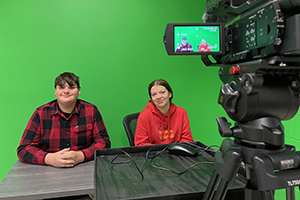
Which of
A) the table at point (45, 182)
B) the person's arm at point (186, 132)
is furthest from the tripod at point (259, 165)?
the person's arm at point (186, 132)

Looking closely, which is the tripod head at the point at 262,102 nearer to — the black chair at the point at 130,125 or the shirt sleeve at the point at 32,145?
the shirt sleeve at the point at 32,145

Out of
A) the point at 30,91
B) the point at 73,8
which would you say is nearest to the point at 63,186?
the point at 30,91

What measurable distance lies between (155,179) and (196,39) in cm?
46

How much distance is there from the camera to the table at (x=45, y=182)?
3.44 ft

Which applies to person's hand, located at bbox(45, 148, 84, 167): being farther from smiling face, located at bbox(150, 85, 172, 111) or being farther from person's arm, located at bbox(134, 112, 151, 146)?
smiling face, located at bbox(150, 85, 172, 111)

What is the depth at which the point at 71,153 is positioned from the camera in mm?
1377

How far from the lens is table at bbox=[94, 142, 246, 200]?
638mm

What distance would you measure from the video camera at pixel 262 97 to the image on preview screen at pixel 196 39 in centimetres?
5

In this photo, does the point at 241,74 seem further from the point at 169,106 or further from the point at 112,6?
the point at 112,6

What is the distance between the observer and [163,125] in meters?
1.93

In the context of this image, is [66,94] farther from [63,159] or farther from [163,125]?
[163,125]

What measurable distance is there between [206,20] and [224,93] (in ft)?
1.08

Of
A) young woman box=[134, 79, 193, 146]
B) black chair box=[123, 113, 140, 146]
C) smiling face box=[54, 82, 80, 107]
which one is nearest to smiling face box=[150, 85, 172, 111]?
young woman box=[134, 79, 193, 146]

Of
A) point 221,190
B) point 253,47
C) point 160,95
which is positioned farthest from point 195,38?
point 160,95
